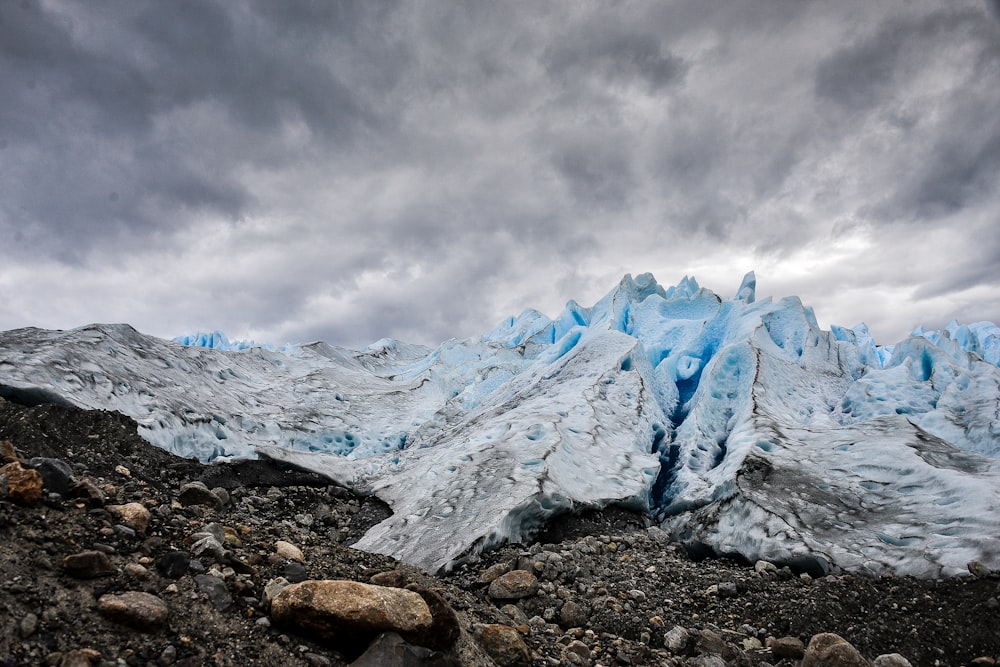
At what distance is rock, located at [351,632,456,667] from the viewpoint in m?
2.16

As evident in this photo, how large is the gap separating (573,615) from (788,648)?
1.47 m

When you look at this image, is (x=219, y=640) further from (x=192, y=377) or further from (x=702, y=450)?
(x=192, y=377)

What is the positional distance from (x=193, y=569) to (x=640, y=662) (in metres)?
2.70

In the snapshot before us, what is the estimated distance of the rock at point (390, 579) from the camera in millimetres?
2939

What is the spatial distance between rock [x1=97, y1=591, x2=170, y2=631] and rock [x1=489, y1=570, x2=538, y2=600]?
2.80 m

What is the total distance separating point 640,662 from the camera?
3193 mm

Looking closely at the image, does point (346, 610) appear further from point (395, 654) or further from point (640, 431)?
point (640, 431)

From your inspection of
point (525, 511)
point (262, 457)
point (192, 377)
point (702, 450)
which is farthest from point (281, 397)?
point (702, 450)

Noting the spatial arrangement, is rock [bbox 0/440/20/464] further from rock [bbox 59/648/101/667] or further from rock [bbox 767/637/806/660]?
rock [bbox 767/637/806/660]

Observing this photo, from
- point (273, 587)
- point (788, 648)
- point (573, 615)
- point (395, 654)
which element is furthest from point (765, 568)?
point (273, 587)

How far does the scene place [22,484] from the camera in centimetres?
237

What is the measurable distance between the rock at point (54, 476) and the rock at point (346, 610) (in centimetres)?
134

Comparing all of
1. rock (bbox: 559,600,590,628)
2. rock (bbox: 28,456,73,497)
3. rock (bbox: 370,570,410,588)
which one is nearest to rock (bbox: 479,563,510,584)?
rock (bbox: 559,600,590,628)

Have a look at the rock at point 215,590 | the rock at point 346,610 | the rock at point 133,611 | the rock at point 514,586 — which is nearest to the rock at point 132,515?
the rock at point 215,590
